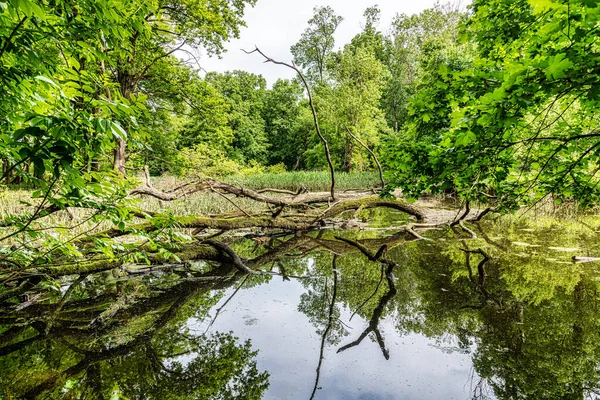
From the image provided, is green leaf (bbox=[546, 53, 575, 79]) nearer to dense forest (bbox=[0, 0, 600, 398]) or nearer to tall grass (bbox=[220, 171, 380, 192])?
dense forest (bbox=[0, 0, 600, 398])

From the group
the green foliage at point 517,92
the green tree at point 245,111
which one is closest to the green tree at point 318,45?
the green tree at point 245,111

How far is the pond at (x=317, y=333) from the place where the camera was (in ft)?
7.52

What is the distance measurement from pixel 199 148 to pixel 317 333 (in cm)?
1182

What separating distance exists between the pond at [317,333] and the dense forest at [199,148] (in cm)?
16

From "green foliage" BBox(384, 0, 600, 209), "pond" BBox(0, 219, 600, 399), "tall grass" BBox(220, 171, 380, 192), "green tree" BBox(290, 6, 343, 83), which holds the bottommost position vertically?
"pond" BBox(0, 219, 600, 399)

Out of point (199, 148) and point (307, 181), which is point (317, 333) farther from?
point (307, 181)

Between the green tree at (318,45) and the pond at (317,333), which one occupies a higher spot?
the green tree at (318,45)

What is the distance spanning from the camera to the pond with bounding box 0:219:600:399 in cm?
229

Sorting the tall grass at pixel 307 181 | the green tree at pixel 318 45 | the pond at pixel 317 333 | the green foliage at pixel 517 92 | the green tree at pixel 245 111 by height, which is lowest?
the pond at pixel 317 333

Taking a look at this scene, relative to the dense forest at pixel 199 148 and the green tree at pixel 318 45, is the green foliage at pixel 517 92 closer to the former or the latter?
the dense forest at pixel 199 148

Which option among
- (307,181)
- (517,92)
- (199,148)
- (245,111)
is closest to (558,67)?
(517,92)

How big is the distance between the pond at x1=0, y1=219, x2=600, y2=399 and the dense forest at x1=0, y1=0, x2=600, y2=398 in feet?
0.51

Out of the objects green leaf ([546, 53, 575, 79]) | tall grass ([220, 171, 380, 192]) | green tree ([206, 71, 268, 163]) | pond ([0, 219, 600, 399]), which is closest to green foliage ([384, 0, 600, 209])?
green leaf ([546, 53, 575, 79])

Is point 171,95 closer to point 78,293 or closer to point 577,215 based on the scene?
point 78,293
